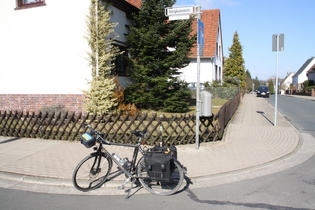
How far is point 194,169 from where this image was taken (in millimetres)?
5398

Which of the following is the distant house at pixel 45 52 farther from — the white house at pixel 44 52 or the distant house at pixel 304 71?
the distant house at pixel 304 71

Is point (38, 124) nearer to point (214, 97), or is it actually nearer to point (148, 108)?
point (148, 108)

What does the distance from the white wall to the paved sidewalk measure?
11.8 ft

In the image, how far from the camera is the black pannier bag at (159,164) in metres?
4.08

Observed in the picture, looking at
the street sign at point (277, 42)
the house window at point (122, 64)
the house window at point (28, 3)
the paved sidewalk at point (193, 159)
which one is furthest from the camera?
the house window at point (122, 64)

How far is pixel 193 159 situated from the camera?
604cm

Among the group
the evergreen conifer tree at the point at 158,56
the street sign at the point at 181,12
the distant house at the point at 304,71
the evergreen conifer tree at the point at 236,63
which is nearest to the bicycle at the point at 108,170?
the street sign at the point at 181,12

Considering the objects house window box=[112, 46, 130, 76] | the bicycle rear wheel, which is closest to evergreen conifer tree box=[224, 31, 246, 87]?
house window box=[112, 46, 130, 76]

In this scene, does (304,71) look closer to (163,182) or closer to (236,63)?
(236,63)

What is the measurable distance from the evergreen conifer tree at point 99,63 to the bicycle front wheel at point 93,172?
5208mm

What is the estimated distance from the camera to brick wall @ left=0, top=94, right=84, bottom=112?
34.8 feet

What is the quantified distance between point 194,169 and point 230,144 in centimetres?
249

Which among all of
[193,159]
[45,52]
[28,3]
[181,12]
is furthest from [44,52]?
[193,159]

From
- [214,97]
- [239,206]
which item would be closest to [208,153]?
[239,206]
